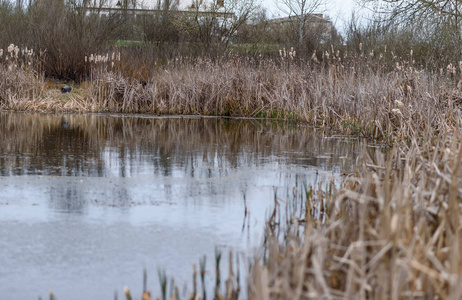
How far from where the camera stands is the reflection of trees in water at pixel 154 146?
594 cm

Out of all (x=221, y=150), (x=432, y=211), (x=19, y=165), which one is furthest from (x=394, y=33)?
(x=432, y=211)

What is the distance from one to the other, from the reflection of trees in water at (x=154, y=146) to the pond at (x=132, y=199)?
0.05ft

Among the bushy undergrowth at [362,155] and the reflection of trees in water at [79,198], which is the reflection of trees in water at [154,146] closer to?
the reflection of trees in water at [79,198]

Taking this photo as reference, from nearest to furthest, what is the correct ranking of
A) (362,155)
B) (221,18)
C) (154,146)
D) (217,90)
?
(362,155) → (154,146) → (217,90) → (221,18)

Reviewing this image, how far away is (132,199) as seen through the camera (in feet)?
14.8

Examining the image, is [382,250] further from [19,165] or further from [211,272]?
[19,165]

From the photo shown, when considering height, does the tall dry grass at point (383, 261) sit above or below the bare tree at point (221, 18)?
below

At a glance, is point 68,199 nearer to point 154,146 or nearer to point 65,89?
point 154,146

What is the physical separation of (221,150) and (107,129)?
296 cm

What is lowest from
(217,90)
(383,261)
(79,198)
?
(79,198)

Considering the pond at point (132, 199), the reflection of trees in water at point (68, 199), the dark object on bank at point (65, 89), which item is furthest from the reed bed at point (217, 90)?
the reflection of trees in water at point (68, 199)

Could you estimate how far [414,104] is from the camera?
7707 millimetres

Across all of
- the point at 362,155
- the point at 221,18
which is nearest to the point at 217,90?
the point at 362,155

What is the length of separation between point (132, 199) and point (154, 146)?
3.11 m
